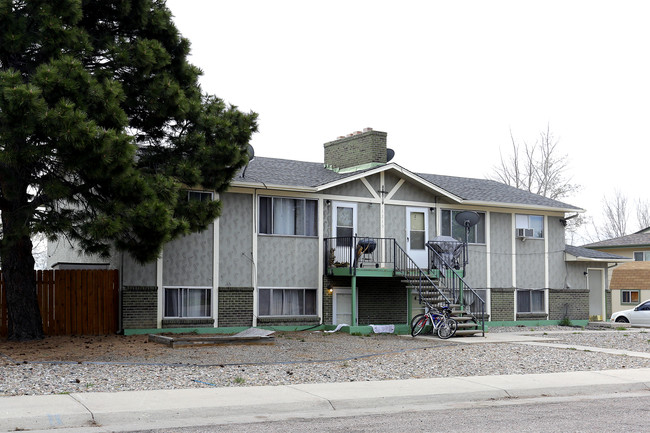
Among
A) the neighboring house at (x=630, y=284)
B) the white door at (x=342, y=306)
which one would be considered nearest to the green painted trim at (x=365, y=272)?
→ the white door at (x=342, y=306)

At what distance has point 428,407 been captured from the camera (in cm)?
1012

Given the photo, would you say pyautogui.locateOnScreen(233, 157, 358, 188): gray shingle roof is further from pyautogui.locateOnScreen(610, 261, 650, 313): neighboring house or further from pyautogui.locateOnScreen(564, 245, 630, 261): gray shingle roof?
pyautogui.locateOnScreen(610, 261, 650, 313): neighboring house

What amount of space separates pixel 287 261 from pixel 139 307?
15.1 feet

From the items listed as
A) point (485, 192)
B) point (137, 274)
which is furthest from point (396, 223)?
point (137, 274)

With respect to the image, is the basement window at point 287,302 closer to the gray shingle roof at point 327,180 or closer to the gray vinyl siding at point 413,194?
the gray shingle roof at point 327,180

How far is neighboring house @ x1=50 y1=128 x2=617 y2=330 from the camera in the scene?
67.5ft

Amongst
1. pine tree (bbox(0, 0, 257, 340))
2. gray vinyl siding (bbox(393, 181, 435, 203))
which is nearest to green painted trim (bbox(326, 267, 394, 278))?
gray vinyl siding (bbox(393, 181, 435, 203))

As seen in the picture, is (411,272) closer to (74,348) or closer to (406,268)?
(406,268)

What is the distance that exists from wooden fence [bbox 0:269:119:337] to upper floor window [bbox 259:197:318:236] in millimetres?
4595

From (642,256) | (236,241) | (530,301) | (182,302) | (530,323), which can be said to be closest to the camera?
(182,302)

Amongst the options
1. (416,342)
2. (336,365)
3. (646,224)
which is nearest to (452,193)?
(416,342)

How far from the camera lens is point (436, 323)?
20.1 metres

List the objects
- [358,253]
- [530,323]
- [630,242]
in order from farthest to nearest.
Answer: [630,242], [530,323], [358,253]

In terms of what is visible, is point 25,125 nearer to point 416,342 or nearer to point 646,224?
point 416,342
